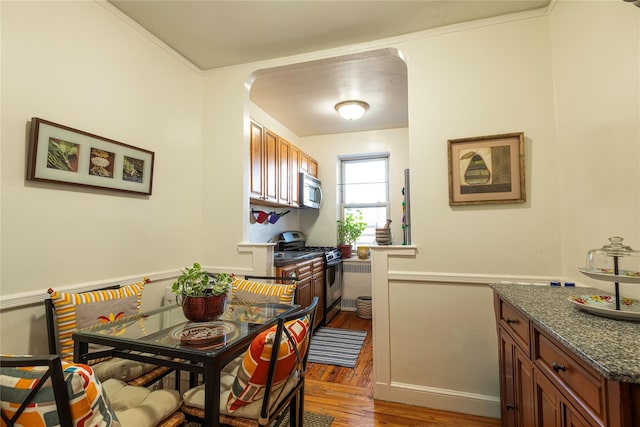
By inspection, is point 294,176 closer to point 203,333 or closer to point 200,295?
point 200,295

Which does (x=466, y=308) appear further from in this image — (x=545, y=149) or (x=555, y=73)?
(x=555, y=73)

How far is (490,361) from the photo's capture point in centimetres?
200

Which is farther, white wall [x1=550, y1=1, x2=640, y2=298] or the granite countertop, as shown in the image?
white wall [x1=550, y1=1, x2=640, y2=298]

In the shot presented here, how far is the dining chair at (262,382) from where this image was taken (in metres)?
1.16

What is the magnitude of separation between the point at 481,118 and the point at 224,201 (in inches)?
82.0

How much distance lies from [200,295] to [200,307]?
57 mm

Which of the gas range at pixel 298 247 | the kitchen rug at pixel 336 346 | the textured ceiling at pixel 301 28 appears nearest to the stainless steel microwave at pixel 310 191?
the gas range at pixel 298 247

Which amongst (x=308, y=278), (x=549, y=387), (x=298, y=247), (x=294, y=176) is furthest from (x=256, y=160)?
(x=549, y=387)

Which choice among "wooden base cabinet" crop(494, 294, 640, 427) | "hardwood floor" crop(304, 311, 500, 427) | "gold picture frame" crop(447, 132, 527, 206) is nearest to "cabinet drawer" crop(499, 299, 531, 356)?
"wooden base cabinet" crop(494, 294, 640, 427)

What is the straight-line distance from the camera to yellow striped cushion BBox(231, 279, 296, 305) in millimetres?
1983

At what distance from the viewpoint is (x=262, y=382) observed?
3.93ft

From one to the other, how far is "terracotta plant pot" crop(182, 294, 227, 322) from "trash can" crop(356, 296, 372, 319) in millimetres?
2982

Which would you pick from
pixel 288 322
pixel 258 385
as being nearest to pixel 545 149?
pixel 288 322

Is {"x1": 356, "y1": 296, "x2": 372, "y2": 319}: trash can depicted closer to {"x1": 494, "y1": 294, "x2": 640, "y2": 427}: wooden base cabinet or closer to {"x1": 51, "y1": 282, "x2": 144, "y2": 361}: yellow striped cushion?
{"x1": 494, "y1": 294, "x2": 640, "y2": 427}: wooden base cabinet
